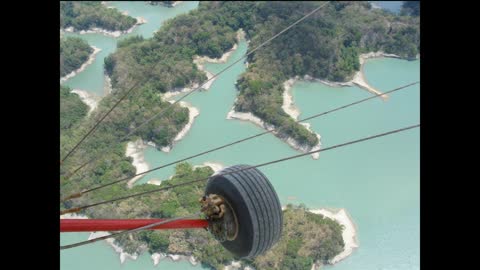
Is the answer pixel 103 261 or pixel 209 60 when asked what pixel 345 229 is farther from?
pixel 209 60

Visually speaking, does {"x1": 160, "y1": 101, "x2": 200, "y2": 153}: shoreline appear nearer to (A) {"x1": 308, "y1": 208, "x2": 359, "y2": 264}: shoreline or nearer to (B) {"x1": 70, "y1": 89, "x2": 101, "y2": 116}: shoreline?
(B) {"x1": 70, "y1": 89, "x2": 101, "y2": 116}: shoreline

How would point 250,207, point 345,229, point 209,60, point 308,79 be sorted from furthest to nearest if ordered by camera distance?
point 209,60 < point 308,79 < point 345,229 < point 250,207

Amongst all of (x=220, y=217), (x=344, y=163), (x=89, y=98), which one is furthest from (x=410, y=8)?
(x=220, y=217)

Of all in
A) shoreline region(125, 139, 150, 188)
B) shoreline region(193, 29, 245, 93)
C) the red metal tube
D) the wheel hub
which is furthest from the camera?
shoreline region(193, 29, 245, 93)

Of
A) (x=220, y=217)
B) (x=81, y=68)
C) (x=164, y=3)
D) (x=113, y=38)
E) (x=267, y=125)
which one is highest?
(x=220, y=217)

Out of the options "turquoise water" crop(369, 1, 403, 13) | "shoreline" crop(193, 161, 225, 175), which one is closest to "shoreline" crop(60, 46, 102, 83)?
"shoreline" crop(193, 161, 225, 175)
